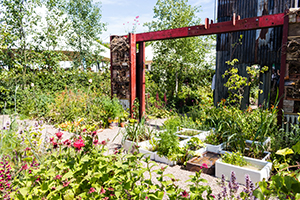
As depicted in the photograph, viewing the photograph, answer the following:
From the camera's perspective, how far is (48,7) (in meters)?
9.00

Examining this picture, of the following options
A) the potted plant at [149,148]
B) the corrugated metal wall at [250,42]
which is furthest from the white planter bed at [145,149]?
the corrugated metal wall at [250,42]

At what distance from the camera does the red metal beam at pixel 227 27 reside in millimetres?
4109

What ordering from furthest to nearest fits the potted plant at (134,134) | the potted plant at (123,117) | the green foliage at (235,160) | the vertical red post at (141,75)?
1. the vertical red post at (141,75)
2. the potted plant at (123,117)
3. the potted plant at (134,134)
4. the green foliage at (235,160)

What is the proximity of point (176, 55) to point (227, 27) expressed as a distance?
5642 millimetres

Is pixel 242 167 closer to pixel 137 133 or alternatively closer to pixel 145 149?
pixel 145 149

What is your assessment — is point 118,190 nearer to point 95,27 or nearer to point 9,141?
point 9,141

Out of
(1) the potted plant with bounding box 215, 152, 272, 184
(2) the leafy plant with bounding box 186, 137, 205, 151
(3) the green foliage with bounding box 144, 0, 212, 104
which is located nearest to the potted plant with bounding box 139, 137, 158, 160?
(2) the leafy plant with bounding box 186, 137, 205, 151

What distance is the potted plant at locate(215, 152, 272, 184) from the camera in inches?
112

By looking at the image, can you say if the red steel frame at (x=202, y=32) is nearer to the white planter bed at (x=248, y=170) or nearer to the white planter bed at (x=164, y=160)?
the white planter bed at (x=248, y=170)

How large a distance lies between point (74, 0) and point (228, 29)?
466 inches

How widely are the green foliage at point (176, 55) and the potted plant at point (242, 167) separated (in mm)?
6948

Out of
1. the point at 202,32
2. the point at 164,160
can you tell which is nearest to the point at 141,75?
the point at 202,32

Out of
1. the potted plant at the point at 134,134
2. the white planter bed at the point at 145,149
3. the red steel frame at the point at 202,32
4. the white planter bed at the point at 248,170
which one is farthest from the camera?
the potted plant at the point at 134,134

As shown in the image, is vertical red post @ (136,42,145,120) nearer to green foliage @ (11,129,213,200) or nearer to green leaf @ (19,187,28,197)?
green foliage @ (11,129,213,200)
